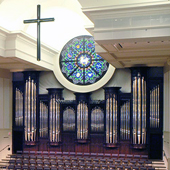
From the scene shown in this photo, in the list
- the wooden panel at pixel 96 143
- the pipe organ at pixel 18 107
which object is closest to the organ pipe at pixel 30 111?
the pipe organ at pixel 18 107

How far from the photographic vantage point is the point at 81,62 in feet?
44.1

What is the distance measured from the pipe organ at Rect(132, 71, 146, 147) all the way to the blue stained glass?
→ 171cm

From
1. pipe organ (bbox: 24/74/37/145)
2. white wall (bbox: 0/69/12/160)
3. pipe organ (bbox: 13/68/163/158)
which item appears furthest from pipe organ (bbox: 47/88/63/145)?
white wall (bbox: 0/69/12/160)

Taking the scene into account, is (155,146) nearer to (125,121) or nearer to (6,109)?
(125,121)

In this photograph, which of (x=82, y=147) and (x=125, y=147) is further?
(x=82, y=147)

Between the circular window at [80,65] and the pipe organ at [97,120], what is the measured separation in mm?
1076

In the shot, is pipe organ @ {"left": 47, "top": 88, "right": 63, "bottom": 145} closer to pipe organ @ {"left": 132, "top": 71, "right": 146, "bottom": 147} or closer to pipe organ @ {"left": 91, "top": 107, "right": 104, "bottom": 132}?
pipe organ @ {"left": 91, "top": 107, "right": 104, "bottom": 132}

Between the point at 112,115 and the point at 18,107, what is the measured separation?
4483 millimetres

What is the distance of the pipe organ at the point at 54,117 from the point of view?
1309 cm

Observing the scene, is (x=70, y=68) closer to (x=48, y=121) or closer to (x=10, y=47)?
(x=48, y=121)

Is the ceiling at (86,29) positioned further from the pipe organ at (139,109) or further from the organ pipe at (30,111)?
the organ pipe at (30,111)

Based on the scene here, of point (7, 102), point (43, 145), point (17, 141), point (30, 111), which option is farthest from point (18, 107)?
point (43, 145)

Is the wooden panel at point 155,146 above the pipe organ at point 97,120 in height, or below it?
below

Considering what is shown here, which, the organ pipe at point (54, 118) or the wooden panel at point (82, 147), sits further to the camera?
the organ pipe at point (54, 118)
